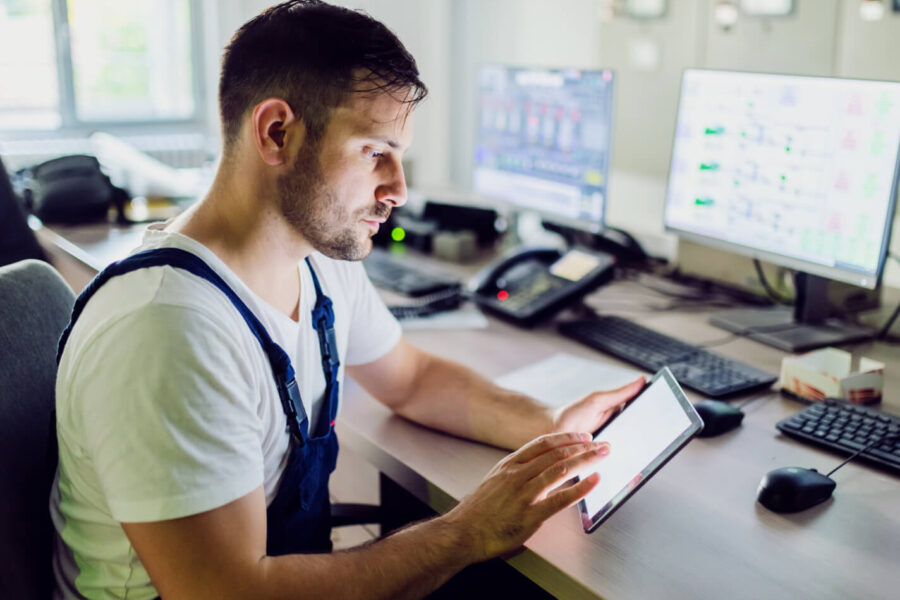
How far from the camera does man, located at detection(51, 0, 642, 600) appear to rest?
91cm

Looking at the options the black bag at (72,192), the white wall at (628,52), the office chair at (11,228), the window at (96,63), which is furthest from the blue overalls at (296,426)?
the window at (96,63)

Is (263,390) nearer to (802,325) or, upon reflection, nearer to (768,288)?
(802,325)

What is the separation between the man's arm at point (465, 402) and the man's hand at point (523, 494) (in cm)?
17

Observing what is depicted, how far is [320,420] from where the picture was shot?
1277 mm

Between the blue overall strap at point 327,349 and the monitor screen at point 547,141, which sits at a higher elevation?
the monitor screen at point 547,141

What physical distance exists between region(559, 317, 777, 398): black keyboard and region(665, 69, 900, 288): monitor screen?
26 cm

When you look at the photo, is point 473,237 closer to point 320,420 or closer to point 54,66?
point 320,420

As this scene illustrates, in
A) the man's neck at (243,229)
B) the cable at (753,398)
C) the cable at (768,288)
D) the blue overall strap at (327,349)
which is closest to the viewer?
the man's neck at (243,229)

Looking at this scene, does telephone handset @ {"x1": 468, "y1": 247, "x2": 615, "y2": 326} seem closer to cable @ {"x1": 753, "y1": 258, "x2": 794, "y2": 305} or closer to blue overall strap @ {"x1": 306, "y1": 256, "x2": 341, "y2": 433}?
cable @ {"x1": 753, "y1": 258, "x2": 794, "y2": 305}

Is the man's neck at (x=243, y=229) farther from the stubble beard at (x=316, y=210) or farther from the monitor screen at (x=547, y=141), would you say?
the monitor screen at (x=547, y=141)

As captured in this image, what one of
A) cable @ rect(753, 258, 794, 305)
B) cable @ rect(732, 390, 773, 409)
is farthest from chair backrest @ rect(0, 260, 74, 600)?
cable @ rect(753, 258, 794, 305)

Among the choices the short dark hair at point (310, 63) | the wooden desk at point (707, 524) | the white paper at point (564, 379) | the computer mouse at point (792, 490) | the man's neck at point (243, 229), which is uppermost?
the short dark hair at point (310, 63)

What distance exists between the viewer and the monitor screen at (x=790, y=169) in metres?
1.50

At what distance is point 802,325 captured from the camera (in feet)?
5.72
